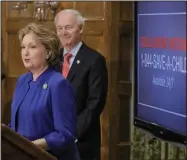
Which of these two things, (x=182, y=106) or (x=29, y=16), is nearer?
(x=182, y=106)

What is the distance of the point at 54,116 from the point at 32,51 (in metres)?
0.21

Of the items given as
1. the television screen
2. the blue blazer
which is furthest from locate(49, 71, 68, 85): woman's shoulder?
the television screen

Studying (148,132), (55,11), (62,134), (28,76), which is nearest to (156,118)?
(148,132)

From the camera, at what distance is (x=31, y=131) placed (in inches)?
62.4

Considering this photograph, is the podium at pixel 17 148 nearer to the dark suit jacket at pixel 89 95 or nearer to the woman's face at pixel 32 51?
the woman's face at pixel 32 51

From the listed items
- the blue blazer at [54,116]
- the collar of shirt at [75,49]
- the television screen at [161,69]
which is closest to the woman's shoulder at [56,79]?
the blue blazer at [54,116]

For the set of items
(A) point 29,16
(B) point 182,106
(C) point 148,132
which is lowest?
(C) point 148,132

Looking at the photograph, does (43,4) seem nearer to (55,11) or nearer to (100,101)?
(55,11)

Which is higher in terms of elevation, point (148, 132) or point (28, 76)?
point (28, 76)

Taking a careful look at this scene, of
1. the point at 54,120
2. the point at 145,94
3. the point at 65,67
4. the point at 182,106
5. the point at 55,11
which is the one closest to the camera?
the point at 182,106

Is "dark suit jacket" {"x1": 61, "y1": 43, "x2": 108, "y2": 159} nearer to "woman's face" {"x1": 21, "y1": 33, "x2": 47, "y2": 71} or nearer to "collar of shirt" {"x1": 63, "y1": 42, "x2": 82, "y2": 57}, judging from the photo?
"collar of shirt" {"x1": 63, "y1": 42, "x2": 82, "y2": 57}

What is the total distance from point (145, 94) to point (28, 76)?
374 millimetres

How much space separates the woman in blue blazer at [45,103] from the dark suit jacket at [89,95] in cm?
30

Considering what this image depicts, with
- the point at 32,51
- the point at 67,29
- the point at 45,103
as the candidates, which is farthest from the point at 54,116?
the point at 67,29
